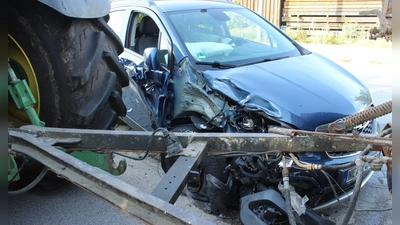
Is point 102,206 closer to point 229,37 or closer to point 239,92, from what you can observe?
point 239,92

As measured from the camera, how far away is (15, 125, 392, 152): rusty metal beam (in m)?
1.95

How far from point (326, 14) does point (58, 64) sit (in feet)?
47.2

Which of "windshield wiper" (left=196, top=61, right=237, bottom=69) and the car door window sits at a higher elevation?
the car door window

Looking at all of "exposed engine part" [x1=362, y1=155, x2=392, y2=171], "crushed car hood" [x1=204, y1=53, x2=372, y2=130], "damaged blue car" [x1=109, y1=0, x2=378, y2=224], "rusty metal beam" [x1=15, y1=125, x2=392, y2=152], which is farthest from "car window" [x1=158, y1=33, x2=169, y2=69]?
"exposed engine part" [x1=362, y1=155, x2=392, y2=171]

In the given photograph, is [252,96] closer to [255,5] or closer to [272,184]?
[272,184]

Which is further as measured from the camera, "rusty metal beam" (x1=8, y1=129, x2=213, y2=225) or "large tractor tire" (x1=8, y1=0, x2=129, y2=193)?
"large tractor tire" (x1=8, y1=0, x2=129, y2=193)

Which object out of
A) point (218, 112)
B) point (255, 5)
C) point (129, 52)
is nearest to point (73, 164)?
point (218, 112)

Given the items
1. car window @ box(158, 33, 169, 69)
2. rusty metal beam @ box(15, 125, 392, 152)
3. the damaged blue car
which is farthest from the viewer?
car window @ box(158, 33, 169, 69)

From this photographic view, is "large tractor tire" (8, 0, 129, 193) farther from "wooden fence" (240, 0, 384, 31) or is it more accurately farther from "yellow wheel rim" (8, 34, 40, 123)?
"wooden fence" (240, 0, 384, 31)

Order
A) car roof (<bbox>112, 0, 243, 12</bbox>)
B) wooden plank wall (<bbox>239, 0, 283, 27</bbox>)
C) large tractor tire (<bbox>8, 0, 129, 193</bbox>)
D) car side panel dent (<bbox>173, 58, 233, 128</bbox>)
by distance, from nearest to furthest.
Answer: large tractor tire (<bbox>8, 0, 129, 193</bbox>), car side panel dent (<bbox>173, 58, 233, 128</bbox>), car roof (<bbox>112, 0, 243, 12</bbox>), wooden plank wall (<bbox>239, 0, 283, 27</bbox>)

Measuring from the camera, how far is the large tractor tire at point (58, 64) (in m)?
2.34

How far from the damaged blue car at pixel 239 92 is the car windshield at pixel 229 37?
0.4 inches

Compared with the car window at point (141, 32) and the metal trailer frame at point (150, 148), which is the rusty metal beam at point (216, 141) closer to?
the metal trailer frame at point (150, 148)

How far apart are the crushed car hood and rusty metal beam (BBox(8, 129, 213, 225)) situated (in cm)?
146
